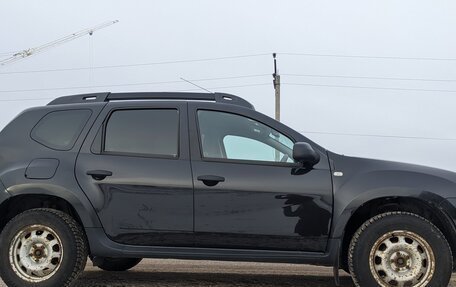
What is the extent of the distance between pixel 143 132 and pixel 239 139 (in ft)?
3.08

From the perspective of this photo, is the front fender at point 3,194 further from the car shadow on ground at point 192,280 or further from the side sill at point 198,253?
the car shadow on ground at point 192,280

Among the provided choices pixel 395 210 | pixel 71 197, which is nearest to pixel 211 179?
pixel 71 197

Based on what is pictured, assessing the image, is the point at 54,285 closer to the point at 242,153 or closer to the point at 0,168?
the point at 0,168

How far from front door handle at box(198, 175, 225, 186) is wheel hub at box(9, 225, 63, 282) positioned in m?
1.44

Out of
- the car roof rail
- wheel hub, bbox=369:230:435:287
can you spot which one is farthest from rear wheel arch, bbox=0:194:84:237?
wheel hub, bbox=369:230:435:287

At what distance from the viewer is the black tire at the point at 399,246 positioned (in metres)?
4.38

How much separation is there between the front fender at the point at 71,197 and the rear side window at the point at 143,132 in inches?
20.8

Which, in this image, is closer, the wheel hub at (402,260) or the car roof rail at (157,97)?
the wheel hub at (402,260)

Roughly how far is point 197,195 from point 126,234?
763 millimetres

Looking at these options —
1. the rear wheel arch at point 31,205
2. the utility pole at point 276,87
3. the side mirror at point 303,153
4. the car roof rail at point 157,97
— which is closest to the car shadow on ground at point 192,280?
the rear wheel arch at point 31,205

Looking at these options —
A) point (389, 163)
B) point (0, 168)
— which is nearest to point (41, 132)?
point (0, 168)

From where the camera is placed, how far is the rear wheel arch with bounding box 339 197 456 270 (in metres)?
4.59

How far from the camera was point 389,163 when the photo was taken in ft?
15.4

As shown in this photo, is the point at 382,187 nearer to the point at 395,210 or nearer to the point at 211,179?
the point at 395,210
